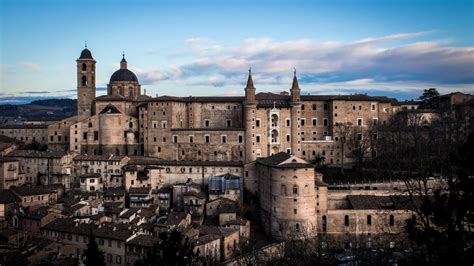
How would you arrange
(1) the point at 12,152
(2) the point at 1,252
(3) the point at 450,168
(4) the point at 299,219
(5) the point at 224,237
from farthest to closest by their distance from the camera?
1. (1) the point at 12,152
2. (4) the point at 299,219
3. (5) the point at 224,237
4. (2) the point at 1,252
5. (3) the point at 450,168

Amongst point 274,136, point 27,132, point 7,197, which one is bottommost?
point 7,197

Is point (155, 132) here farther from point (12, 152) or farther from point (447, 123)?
point (447, 123)

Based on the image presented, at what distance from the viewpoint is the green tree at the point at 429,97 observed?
68750mm

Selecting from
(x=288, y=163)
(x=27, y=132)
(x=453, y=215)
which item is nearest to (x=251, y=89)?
(x=288, y=163)

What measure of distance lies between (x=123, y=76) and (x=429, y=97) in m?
40.8

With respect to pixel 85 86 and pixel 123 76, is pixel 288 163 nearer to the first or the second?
pixel 123 76

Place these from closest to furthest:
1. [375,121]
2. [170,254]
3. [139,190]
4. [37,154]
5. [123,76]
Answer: [170,254] → [139,190] → [37,154] → [375,121] → [123,76]

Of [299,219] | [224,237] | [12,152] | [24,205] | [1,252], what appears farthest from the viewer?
[12,152]

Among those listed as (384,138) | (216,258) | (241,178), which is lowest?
(216,258)

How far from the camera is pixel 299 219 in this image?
40844 millimetres

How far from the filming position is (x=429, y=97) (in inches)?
2756

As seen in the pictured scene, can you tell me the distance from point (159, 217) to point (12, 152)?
21460 mm

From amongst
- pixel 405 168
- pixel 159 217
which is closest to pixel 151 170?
pixel 159 217

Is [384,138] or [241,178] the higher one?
[384,138]
